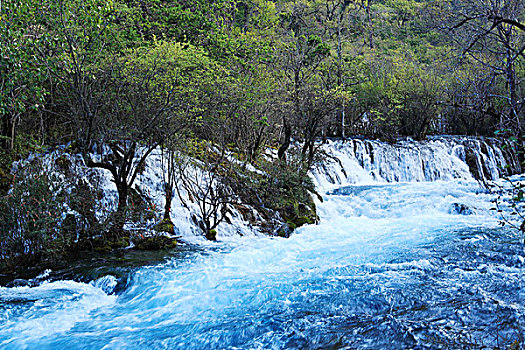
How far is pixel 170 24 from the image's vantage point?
16031mm

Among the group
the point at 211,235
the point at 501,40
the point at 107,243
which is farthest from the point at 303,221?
the point at 501,40

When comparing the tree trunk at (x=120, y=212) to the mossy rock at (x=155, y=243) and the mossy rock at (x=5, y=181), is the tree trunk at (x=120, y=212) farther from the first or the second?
the mossy rock at (x=5, y=181)

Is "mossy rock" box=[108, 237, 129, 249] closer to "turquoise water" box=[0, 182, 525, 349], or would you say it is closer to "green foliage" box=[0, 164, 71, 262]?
"green foliage" box=[0, 164, 71, 262]

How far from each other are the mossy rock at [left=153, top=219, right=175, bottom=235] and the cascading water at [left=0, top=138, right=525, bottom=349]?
124cm

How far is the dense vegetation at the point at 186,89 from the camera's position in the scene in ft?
17.5

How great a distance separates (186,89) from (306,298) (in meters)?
6.30

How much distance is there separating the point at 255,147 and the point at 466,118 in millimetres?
24775

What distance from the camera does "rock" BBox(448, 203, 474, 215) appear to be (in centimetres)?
1369

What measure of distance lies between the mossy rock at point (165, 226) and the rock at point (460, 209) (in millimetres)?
10414

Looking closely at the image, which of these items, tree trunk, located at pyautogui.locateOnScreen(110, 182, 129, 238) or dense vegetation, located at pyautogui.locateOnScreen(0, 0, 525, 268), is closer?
dense vegetation, located at pyautogui.locateOnScreen(0, 0, 525, 268)

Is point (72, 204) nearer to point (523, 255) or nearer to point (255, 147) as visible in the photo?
point (255, 147)

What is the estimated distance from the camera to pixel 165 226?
34.6ft

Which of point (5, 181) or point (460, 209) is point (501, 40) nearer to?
point (5, 181)

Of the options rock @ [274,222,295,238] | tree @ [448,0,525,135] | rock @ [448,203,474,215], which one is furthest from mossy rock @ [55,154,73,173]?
rock @ [448,203,474,215]
